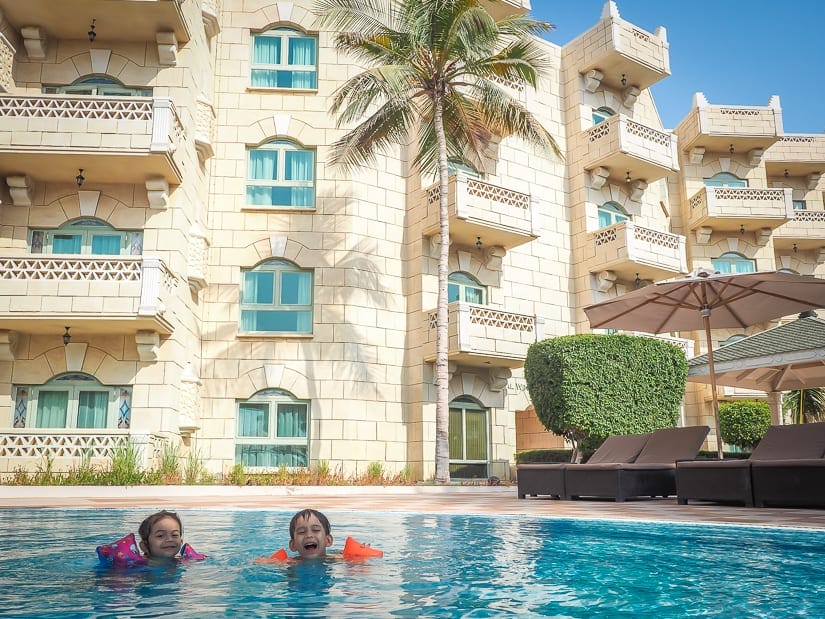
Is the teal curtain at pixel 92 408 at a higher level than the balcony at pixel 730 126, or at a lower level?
lower

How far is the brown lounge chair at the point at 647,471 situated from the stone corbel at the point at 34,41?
15.8 metres

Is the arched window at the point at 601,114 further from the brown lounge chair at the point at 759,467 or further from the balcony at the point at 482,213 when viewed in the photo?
the brown lounge chair at the point at 759,467

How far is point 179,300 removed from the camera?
1766 centimetres

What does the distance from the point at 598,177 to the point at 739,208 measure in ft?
24.6

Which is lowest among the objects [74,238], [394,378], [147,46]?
[394,378]

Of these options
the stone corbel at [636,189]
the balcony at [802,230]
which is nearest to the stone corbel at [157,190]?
the stone corbel at [636,189]

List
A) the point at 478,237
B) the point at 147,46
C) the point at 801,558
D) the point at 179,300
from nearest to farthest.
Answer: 1. the point at 801,558
2. the point at 179,300
3. the point at 147,46
4. the point at 478,237

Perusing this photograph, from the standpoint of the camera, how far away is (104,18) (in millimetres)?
17891

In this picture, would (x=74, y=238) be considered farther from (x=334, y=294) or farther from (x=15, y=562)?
(x=15, y=562)

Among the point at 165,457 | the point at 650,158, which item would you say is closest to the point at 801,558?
the point at 165,457

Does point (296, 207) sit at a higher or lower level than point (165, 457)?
higher

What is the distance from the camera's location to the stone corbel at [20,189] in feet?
57.1

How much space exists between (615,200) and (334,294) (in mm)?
11371

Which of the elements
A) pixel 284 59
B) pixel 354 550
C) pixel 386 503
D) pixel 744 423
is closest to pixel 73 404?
pixel 386 503
